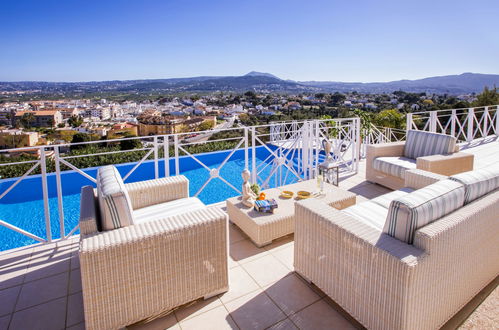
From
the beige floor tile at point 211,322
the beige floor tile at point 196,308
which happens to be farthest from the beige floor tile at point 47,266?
the beige floor tile at point 211,322

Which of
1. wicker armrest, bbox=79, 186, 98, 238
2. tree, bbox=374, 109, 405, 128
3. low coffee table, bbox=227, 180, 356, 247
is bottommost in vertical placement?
low coffee table, bbox=227, 180, 356, 247

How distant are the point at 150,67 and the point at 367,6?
83.7 ft

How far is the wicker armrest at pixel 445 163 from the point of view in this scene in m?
3.70

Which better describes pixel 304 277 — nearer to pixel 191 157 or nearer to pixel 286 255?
pixel 286 255

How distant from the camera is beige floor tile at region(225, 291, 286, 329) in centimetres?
183

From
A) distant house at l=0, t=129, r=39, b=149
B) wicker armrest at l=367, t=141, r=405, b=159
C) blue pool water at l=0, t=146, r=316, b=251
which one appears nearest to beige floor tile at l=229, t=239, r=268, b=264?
blue pool water at l=0, t=146, r=316, b=251

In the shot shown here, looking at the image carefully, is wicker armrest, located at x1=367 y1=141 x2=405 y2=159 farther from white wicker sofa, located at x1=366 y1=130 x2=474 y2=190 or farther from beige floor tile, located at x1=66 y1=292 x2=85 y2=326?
beige floor tile, located at x1=66 y1=292 x2=85 y2=326

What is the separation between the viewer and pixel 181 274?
1879 mm

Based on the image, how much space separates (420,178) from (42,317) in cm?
339

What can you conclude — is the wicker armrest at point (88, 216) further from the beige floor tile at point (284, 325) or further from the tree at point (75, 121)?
the tree at point (75, 121)

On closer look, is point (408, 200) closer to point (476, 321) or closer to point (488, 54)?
point (476, 321)

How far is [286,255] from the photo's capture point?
8.56 feet

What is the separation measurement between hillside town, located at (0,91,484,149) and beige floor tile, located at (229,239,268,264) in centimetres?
1210

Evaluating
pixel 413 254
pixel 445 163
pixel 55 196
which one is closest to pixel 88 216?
pixel 413 254
